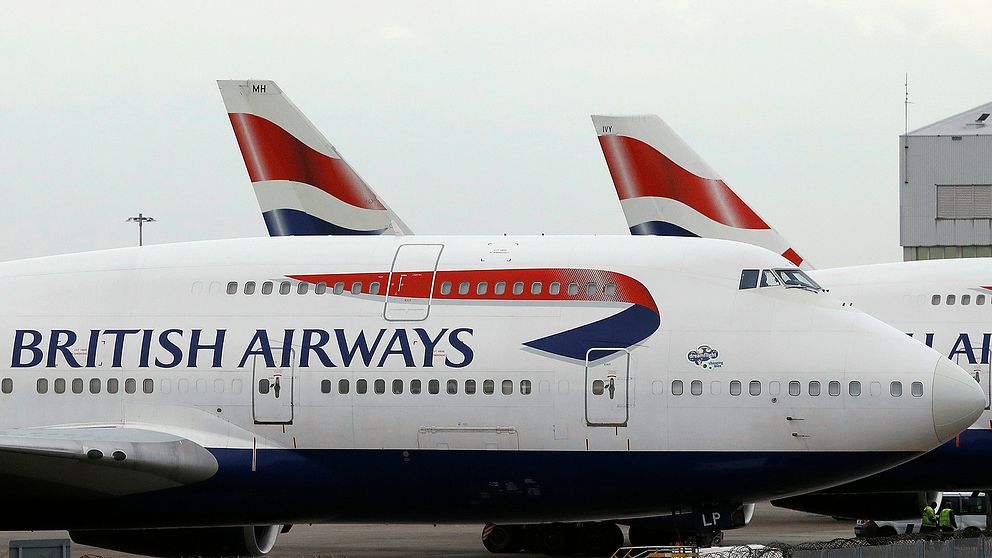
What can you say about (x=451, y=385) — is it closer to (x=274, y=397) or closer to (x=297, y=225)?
(x=274, y=397)

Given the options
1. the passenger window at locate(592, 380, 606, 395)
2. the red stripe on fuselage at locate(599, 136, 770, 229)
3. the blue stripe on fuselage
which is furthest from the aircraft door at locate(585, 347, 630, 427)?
the red stripe on fuselage at locate(599, 136, 770, 229)

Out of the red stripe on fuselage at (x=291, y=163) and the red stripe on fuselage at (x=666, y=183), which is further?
the red stripe on fuselage at (x=666, y=183)

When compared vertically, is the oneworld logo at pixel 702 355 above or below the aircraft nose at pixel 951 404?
above

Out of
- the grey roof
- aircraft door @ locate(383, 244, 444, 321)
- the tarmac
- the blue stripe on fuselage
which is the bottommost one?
the tarmac

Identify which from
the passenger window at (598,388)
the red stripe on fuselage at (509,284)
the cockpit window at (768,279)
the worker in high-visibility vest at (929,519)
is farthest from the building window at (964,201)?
the passenger window at (598,388)

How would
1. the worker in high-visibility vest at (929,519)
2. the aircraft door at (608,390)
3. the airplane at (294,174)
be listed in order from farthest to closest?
the airplane at (294,174)
the worker in high-visibility vest at (929,519)
the aircraft door at (608,390)

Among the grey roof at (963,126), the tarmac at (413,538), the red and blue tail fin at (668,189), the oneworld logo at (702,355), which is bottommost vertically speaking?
the tarmac at (413,538)

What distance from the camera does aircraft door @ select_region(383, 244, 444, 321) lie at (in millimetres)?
22391

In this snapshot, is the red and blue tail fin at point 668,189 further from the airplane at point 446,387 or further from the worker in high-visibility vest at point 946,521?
the airplane at point 446,387

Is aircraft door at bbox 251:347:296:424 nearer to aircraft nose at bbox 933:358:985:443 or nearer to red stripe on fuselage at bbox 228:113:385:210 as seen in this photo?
aircraft nose at bbox 933:358:985:443

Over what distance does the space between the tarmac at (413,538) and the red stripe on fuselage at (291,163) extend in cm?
687

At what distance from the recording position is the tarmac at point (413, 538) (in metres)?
32.3

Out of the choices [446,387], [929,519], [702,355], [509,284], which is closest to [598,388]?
[702,355]

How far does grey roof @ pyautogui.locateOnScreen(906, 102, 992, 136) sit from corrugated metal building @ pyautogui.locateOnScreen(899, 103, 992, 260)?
0.12 ft
